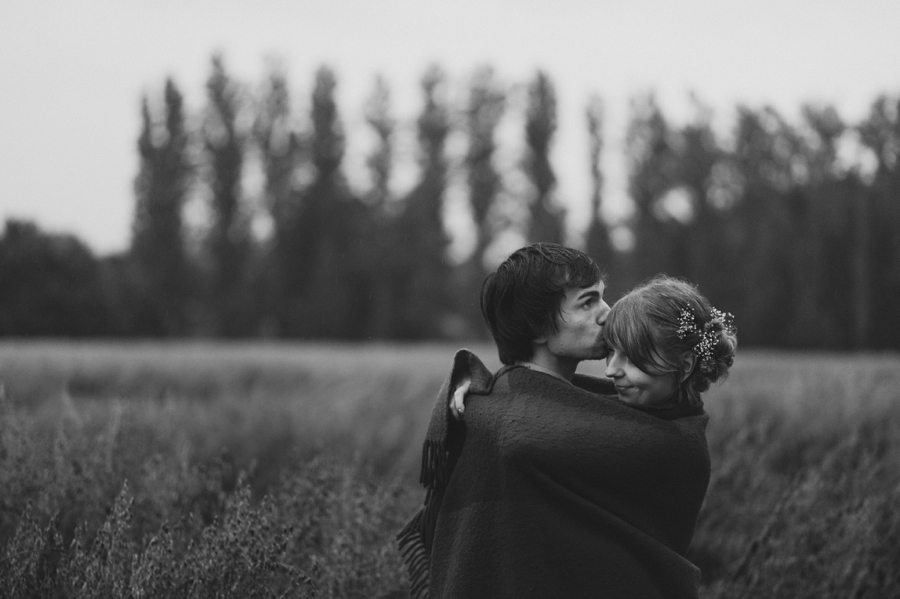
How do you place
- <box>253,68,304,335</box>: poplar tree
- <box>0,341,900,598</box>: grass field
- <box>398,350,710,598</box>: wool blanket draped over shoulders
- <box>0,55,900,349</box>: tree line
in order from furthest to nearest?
<box>253,68,304,335</box>: poplar tree
<box>0,55,900,349</box>: tree line
<box>0,341,900,598</box>: grass field
<box>398,350,710,598</box>: wool blanket draped over shoulders

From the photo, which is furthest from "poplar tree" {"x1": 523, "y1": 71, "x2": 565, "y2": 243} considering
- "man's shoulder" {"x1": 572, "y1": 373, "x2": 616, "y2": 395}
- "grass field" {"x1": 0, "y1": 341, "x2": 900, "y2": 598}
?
"man's shoulder" {"x1": 572, "y1": 373, "x2": 616, "y2": 395}

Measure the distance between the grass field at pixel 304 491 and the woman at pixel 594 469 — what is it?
0.62 meters

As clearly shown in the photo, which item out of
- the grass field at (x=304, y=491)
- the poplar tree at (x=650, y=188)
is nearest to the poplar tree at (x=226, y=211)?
the poplar tree at (x=650, y=188)

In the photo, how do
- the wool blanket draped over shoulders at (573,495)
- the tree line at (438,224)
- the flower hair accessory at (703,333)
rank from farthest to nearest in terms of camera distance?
the tree line at (438,224)
the flower hair accessory at (703,333)
the wool blanket draped over shoulders at (573,495)

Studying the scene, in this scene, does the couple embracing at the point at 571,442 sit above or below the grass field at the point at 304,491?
above

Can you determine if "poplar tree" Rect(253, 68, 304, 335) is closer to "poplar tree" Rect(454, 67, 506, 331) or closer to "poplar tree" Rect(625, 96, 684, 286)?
"poplar tree" Rect(454, 67, 506, 331)

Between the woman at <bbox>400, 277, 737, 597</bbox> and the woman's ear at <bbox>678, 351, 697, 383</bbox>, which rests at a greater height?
the woman's ear at <bbox>678, 351, 697, 383</bbox>

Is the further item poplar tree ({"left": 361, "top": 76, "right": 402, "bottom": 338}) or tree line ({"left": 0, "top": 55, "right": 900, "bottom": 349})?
poplar tree ({"left": 361, "top": 76, "right": 402, "bottom": 338})

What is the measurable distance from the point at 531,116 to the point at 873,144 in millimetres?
17341

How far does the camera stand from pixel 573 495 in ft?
6.82

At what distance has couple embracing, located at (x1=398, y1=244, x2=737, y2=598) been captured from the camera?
6.85 feet

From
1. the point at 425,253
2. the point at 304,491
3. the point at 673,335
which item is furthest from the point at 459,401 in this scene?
the point at 425,253

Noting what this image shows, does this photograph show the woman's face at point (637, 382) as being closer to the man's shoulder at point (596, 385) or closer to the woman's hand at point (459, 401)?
the man's shoulder at point (596, 385)

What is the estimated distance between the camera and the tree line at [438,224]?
2183cm
